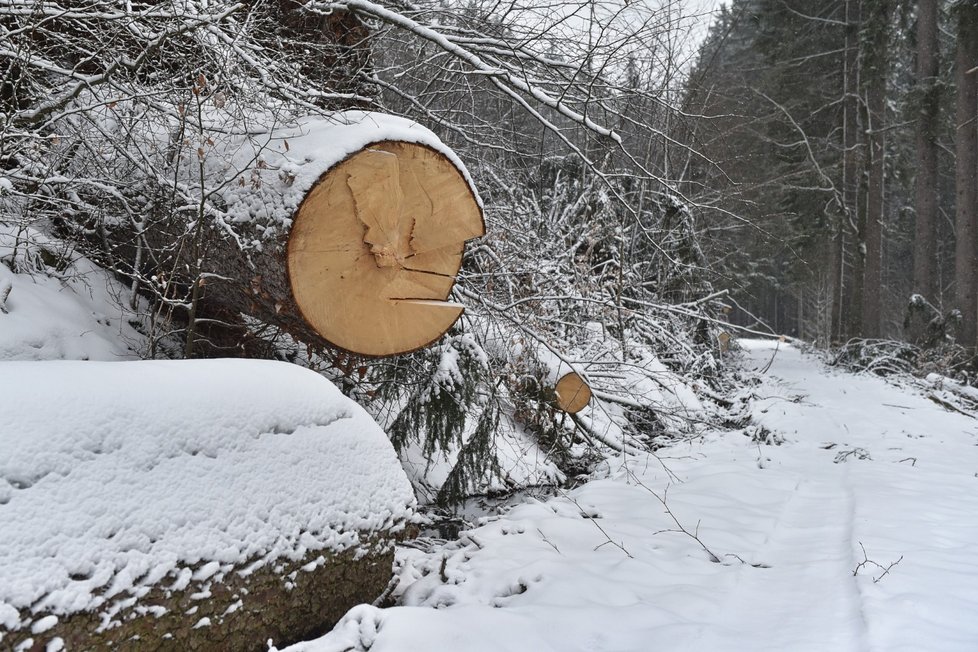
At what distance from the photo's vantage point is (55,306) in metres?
2.78

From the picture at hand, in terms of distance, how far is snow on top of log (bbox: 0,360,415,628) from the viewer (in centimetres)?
140

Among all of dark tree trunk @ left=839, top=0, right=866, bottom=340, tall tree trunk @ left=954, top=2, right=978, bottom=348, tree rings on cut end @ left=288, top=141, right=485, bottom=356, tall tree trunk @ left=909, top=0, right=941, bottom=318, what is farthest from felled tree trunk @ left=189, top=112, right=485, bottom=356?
dark tree trunk @ left=839, top=0, right=866, bottom=340

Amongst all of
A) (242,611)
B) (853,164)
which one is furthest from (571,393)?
(853,164)

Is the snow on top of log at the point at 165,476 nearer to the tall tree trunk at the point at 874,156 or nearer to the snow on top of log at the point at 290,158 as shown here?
the snow on top of log at the point at 290,158

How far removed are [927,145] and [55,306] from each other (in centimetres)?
1455

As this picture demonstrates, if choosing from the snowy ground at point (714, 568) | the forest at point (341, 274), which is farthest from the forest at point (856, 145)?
the snowy ground at point (714, 568)

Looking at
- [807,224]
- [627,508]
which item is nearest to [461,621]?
[627,508]

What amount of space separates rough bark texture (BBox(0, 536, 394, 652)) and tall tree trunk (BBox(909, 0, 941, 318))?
13.6 meters

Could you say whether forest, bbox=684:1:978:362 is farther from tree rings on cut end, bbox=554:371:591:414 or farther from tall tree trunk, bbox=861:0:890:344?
tree rings on cut end, bbox=554:371:591:414

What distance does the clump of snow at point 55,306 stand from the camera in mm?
2572

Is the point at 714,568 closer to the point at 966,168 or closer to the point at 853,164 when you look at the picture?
the point at 966,168

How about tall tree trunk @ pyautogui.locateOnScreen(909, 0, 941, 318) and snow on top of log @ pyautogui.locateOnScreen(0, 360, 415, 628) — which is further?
tall tree trunk @ pyautogui.locateOnScreen(909, 0, 941, 318)

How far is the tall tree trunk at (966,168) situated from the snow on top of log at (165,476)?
12.2m

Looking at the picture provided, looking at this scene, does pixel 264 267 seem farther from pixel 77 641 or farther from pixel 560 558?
pixel 560 558
